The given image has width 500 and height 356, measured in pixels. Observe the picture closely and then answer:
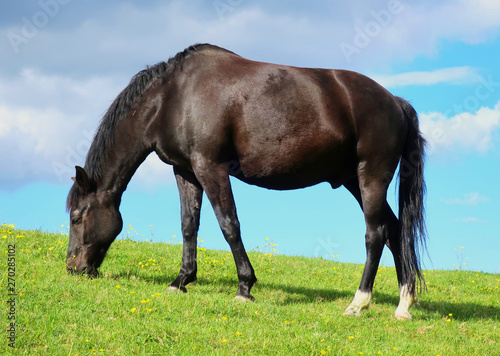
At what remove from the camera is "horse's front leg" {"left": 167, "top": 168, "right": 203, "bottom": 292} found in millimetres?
8711

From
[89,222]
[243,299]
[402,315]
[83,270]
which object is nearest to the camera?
[243,299]

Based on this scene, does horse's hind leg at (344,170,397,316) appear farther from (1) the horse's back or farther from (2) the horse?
(1) the horse's back

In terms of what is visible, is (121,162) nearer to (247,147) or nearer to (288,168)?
(247,147)

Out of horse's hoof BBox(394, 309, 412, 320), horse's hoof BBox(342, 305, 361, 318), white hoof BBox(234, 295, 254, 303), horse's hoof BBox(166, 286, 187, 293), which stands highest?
horse's hoof BBox(166, 286, 187, 293)

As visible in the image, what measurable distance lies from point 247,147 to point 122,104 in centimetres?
228

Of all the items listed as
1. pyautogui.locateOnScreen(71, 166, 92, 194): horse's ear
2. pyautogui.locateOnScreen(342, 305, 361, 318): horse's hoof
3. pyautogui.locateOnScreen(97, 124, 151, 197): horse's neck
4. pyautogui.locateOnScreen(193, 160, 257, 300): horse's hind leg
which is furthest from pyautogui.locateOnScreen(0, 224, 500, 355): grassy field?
pyautogui.locateOnScreen(97, 124, 151, 197): horse's neck

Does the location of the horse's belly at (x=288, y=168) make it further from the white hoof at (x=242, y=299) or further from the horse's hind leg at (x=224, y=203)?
the white hoof at (x=242, y=299)

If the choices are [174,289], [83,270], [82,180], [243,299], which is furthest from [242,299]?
[82,180]

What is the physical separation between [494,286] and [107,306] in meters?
9.96

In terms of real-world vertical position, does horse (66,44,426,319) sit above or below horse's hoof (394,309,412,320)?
above

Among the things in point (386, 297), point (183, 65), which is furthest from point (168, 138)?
point (386, 297)

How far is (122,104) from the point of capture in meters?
8.36

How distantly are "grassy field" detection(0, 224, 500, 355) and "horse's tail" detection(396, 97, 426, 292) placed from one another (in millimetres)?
935

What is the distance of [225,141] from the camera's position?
25.1 ft
